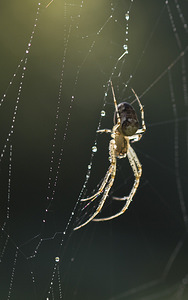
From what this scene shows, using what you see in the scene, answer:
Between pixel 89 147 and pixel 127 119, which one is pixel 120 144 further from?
pixel 89 147

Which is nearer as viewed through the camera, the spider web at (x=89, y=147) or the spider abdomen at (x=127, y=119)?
the spider abdomen at (x=127, y=119)

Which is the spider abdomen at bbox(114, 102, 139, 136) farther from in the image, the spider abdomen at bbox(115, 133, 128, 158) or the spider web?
the spider web

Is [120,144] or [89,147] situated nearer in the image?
[120,144]

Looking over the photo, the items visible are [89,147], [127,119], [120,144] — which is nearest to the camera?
[127,119]

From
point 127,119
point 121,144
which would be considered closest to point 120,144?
point 121,144

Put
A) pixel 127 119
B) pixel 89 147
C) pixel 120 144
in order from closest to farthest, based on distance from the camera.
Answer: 1. pixel 127 119
2. pixel 120 144
3. pixel 89 147

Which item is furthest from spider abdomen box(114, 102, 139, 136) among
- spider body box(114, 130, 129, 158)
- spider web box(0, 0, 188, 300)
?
spider web box(0, 0, 188, 300)

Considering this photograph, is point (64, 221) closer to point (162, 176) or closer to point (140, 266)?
point (140, 266)

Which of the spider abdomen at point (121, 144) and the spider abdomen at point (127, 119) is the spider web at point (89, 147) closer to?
the spider abdomen at point (121, 144)

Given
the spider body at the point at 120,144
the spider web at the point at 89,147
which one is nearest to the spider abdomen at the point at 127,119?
the spider body at the point at 120,144
